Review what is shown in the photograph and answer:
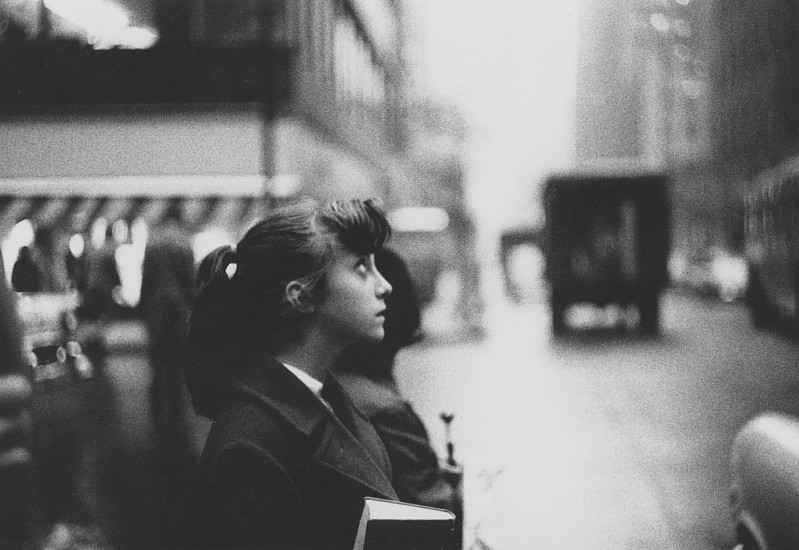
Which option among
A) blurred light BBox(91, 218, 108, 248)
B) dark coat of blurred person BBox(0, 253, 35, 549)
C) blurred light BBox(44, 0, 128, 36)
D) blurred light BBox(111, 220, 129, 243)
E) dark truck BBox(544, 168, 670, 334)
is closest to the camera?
dark coat of blurred person BBox(0, 253, 35, 549)

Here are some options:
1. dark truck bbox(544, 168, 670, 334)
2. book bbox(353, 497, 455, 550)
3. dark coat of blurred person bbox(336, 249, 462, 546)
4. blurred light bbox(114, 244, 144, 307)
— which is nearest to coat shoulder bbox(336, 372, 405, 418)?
dark coat of blurred person bbox(336, 249, 462, 546)

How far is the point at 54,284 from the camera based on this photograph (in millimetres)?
3166

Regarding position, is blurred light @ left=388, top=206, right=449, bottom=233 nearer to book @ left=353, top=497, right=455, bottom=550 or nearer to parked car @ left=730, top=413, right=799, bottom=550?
parked car @ left=730, top=413, right=799, bottom=550

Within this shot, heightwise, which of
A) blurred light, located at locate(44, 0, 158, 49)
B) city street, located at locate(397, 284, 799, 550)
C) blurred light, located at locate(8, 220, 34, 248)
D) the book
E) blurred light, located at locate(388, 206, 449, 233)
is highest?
blurred light, located at locate(44, 0, 158, 49)

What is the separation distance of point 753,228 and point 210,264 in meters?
15.4

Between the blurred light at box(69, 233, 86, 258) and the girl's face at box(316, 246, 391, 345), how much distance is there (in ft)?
4.58

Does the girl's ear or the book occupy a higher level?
the girl's ear

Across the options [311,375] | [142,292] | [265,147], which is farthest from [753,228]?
[311,375]

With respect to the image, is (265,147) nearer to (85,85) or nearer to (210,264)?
(85,85)

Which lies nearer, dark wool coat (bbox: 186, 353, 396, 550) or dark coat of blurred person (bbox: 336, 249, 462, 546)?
dark wool coat (bbox: 186, 353, 396, 550)

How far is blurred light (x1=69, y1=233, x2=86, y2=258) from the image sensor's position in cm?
267

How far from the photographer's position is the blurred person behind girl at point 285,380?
133cm

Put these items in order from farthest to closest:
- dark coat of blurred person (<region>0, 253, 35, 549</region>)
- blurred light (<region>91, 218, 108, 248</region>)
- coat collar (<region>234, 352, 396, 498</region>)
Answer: blurred light (<region>91, 218, 108, 248</region>)
dark coat of blurred person (<region>0, 253, 35, 549</region>)
coat collar (<region>234, 352, 396, 498</region>)

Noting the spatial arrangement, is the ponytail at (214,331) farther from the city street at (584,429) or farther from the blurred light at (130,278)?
the blurred light at (130,278)
